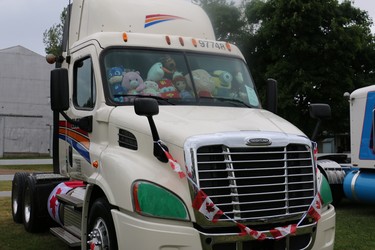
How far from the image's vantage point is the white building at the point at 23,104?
37000 mm

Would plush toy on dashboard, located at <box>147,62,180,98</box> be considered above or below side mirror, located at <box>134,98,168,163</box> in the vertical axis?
above

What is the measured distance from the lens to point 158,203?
162 inches

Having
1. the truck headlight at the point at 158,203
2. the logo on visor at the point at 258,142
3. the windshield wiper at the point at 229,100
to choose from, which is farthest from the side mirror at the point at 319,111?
the truck headlight at the point at 158,203

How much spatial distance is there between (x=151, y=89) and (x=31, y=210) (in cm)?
398

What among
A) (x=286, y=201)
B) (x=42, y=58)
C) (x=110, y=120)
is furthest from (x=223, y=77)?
(x=42, y=58)

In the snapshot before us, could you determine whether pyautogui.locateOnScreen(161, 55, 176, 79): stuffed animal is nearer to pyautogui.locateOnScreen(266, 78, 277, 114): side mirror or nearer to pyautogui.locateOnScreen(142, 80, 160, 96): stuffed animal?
pyautogui.locateOnScreen(142, 80, 160, 96): stuffed animal

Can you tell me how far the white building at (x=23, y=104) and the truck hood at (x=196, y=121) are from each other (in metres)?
33.4

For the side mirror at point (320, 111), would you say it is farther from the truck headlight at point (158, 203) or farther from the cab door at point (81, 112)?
the cab door at point (81, 112)

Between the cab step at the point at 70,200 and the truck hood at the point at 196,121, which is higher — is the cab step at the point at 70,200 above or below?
below

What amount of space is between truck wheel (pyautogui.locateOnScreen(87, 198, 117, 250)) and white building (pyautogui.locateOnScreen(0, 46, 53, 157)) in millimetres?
33358

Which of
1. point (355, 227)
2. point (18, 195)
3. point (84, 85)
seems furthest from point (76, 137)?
point (355, 227)

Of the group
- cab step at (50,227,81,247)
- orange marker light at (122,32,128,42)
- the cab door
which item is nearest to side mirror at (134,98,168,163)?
the cab door

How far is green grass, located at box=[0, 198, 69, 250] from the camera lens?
733 cm

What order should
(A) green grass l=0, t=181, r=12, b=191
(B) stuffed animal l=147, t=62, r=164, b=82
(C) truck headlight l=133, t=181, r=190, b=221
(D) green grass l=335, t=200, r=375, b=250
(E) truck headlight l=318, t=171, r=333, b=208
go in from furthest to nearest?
1. (A) green grass l=0, t=181, r=12, b=191
2. (D) green grass l=335, t=200, r=375, b=250
3. (B) stuffed animal l=147, t=62, r=164, b=82
4. (E) truck headlight l=318, t=171, r=333, b=208
5. (C) truck headlight l=133, t=181, r=190, b=221
